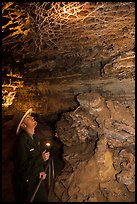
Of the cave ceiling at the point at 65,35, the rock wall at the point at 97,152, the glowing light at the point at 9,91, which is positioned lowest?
the rock wall at the point at 97,152

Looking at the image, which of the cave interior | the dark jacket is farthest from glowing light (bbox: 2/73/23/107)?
the dark jacket

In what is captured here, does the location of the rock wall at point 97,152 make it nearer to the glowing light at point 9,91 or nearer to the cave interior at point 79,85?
the cave interior at point 79,85

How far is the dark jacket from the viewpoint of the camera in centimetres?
314

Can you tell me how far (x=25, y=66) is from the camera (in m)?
5.43

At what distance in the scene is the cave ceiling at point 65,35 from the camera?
345 centimetres

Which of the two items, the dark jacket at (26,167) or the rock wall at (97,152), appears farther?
the rock wall at (97,152)

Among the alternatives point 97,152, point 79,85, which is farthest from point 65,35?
point 97,152

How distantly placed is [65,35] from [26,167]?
2.54 m

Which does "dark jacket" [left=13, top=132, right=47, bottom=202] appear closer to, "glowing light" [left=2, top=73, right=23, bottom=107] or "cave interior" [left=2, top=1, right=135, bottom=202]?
"cave interior" [left=2, top=1, right=135, bottom=202]

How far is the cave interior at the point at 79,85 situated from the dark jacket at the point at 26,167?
1.23 metres

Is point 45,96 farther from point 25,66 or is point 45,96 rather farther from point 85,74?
point 85,74

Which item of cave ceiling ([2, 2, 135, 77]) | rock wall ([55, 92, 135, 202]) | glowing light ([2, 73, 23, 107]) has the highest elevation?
cave ceiling ([2, 2, 135, 77])

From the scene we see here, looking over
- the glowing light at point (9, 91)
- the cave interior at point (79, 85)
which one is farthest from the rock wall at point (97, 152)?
the glowing light at point (9, 91)

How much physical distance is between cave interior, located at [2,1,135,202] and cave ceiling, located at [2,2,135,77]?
2cm
